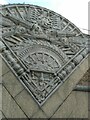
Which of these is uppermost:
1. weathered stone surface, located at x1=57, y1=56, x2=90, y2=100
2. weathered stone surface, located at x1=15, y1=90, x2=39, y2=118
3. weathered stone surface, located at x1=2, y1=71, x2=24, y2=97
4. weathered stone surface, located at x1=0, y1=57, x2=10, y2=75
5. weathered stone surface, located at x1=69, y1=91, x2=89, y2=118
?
weathered stone surface, located at x1=0, y1=57, x2=10, y2=75

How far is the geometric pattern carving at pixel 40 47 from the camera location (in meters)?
5.70

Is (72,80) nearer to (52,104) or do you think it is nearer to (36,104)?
(52,104)

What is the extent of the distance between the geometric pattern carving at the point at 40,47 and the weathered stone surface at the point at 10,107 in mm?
399

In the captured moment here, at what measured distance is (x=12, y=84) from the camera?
17.8 feet

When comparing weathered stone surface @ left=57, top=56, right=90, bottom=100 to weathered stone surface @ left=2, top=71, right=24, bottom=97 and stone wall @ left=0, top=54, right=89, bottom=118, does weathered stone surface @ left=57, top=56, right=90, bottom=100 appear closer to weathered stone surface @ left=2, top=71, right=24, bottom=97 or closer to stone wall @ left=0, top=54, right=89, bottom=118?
stone wall @ left=0, top=54, right=89, bottom=118

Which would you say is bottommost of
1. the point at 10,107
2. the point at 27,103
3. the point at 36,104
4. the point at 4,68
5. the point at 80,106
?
the point at 80,106

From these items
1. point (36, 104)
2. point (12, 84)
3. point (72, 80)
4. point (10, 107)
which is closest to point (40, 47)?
point (72, 80)

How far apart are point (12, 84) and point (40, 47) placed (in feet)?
3.97

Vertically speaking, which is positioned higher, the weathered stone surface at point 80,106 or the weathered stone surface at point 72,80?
the weathered stone surface at point 72,80

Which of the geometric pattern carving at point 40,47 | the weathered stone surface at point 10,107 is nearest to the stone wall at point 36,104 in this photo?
the weathered stone surface at point 10,107

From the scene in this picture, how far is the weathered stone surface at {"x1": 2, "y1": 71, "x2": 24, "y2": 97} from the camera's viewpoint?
5371 millimetres

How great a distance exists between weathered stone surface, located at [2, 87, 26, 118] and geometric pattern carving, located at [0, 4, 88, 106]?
399 millimetres

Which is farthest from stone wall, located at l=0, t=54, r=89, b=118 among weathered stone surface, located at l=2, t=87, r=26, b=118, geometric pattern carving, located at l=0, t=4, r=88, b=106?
geometric pattern carving, located at l=0, t=4, r=88, b=106

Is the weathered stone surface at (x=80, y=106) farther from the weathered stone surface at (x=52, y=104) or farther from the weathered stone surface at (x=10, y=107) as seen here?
the weathered stone surface at (x=10, y=107)
